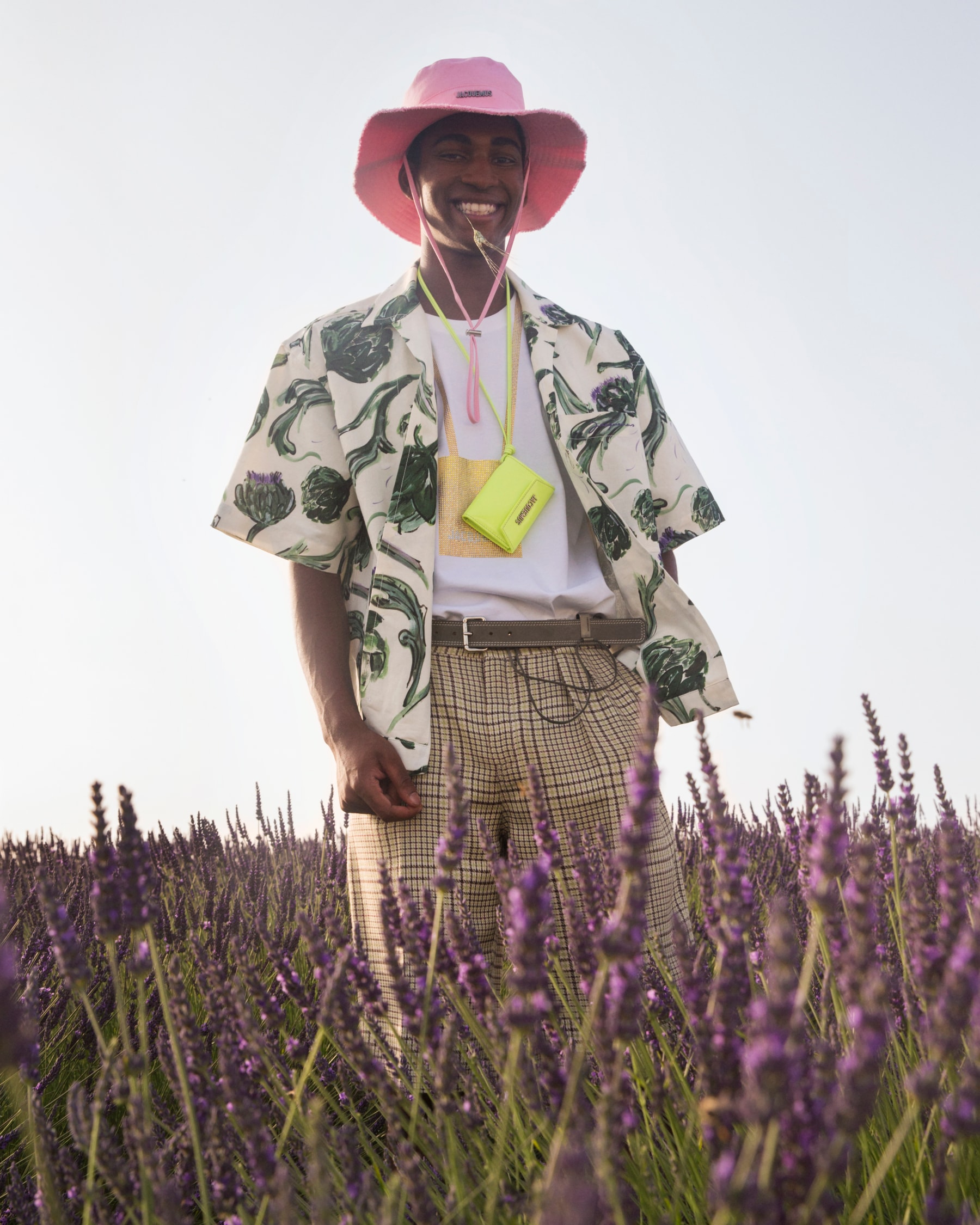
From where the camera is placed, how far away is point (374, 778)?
7.30 feet

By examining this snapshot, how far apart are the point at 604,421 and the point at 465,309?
1.64 ft

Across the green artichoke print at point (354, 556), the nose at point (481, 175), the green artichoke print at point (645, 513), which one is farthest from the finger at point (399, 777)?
the nose at point (481, 175)

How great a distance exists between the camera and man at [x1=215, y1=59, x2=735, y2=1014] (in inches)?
92.4

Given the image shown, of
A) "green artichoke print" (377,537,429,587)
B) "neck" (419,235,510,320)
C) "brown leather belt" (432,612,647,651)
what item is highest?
"neck" (419,235,510,320)

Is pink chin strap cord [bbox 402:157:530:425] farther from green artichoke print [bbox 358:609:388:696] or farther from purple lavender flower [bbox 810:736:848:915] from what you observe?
purple lavender flower [bbox 810:736:848:915]

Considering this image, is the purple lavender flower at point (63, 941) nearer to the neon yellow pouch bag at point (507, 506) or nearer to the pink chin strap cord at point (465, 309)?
the neon yellow pouch bag at point (507, 506)

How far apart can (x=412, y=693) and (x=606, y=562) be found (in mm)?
663

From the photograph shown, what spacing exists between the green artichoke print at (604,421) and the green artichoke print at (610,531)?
0.12 metres

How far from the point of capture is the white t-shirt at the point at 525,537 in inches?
96.6

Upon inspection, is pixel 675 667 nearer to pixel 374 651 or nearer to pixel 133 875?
pixel 374 651

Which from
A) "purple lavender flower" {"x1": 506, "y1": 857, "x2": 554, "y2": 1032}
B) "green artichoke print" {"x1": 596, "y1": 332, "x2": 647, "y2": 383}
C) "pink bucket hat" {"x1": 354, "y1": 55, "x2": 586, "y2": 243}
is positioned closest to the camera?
"purple lavender flower" {"x1": 506, "y1": 857, "x2": 554, "y2": 1032}

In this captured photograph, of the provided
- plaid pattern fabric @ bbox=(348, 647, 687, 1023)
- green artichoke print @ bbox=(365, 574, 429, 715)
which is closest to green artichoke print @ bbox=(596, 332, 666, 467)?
plaid pattern fabric @ bbox=(348, 647, 687, 1023)

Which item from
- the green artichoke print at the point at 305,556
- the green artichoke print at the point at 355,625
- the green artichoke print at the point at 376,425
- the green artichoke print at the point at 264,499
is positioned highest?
the green artichoke print at the point at 376,425

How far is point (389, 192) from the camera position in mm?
3168
